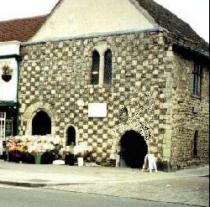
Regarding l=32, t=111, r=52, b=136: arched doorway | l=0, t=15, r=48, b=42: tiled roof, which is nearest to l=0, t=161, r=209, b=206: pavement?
l=32, t=111, r=52, b=136: arched doorway

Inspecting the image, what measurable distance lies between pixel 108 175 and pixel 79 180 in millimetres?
2500

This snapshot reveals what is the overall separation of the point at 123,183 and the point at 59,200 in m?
4.78

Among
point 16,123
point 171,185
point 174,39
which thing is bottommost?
point 171,185

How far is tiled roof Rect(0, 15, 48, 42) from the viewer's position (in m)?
26.8

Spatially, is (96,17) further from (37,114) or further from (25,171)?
(25,171)

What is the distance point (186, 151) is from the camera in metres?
22.9

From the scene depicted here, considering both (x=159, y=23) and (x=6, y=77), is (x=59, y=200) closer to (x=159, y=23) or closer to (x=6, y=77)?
(x=159, y=23)

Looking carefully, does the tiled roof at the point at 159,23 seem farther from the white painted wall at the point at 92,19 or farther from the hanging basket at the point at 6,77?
the hanging basket at the point at 6,77

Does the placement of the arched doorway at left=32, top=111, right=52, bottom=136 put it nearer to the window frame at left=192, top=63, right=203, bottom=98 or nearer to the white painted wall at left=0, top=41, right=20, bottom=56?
the white painted wall at left=0, top=41, right=20, bottom=56

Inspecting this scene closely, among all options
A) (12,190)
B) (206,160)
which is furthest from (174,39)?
(12,190)

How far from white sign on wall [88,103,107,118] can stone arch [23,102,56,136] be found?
77.5 inches

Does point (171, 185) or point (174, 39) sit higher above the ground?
point (174, 39)

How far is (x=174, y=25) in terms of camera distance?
24844 millimetres

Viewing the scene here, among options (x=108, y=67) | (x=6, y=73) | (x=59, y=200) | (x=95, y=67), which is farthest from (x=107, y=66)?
(x=59, y=200)
